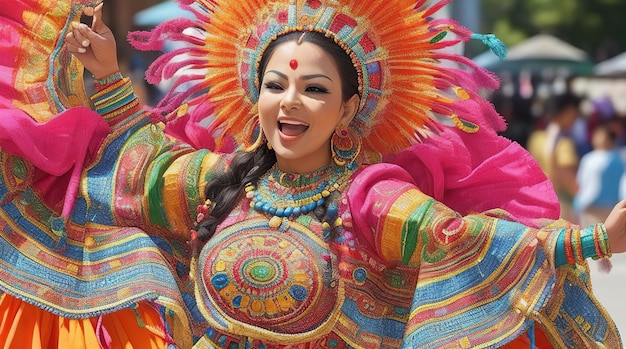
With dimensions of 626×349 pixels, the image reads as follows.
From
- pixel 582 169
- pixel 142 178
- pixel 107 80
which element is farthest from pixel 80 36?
pixel 582 169

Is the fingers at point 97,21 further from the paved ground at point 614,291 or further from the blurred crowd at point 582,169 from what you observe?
the blurred crowd at point 582,169

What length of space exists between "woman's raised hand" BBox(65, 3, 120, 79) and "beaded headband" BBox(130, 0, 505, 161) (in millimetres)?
151

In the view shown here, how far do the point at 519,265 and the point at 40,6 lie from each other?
1.60 metres

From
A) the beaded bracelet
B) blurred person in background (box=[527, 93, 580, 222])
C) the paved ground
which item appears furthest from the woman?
blurred person in background (box=[527, 93, 580, 222])

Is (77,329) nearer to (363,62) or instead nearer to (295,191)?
(295,191)

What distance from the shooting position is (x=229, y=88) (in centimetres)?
357

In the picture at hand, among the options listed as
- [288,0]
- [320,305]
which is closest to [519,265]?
[320,305]

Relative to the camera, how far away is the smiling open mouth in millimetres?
3363

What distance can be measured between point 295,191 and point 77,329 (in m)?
0.74

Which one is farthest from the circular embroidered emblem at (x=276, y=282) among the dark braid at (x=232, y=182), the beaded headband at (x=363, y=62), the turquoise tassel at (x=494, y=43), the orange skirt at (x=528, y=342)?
the turquoise tassel at (x=494, y=43)

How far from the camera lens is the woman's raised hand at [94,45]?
356 cm

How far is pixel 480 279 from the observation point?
321 centimetres

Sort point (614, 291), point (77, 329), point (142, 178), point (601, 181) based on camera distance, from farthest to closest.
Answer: point (601, 181) < point (614, 291) < point (142, 178) < point (77, 329)

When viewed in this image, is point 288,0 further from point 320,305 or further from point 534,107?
point 534,107
